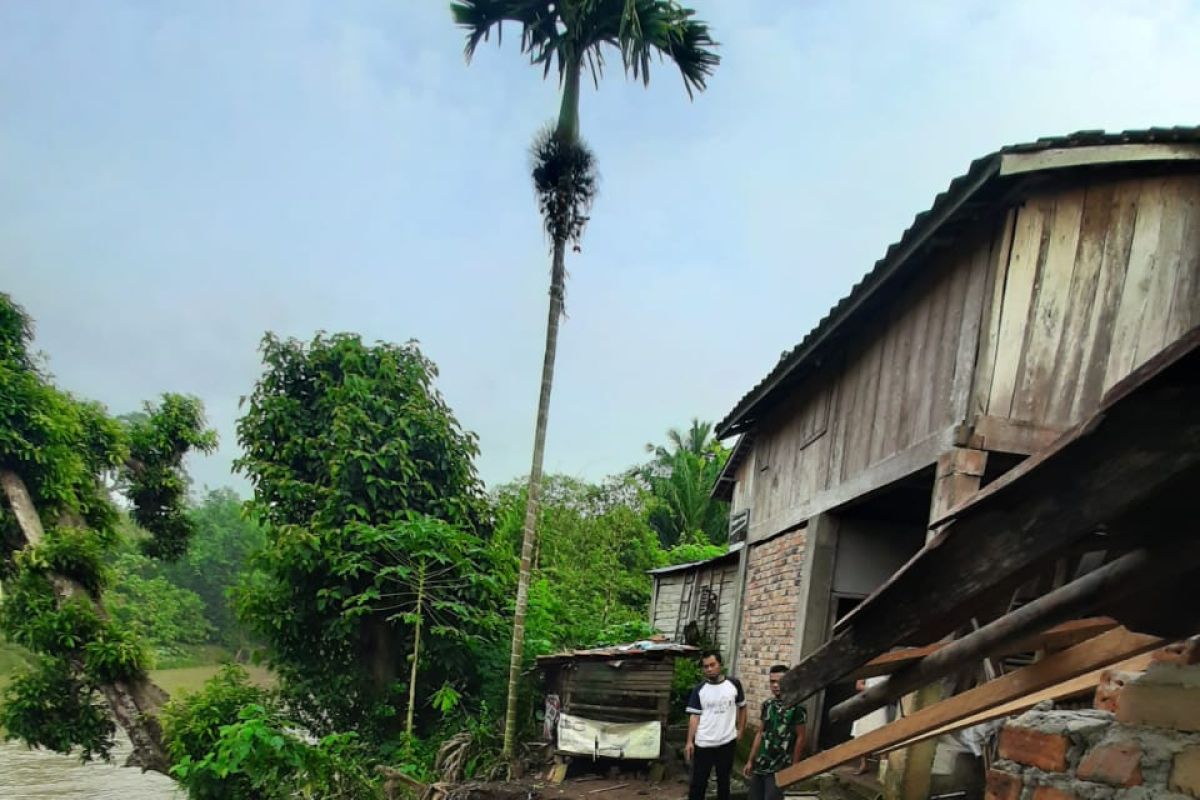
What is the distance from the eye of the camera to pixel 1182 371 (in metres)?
0.91

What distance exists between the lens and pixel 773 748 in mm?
6051

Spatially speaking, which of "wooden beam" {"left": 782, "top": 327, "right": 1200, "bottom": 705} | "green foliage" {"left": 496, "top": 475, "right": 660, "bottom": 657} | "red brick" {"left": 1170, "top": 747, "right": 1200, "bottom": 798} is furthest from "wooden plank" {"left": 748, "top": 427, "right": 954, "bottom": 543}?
"green foliage" {"left": 496, "top": 475, "right": 660, "bottom": 657}

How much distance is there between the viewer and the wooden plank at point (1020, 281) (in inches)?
202

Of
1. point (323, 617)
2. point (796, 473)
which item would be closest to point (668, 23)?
point (796, 473)

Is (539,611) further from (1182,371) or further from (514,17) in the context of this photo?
(1182,371)

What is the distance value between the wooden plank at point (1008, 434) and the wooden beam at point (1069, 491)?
422 centimetres

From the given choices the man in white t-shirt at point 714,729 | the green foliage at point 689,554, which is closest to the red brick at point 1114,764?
the man in white t-shirt at point 714,729

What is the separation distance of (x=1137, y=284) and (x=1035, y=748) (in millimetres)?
4197

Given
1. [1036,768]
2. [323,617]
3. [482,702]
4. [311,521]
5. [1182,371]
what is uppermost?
[1182,371]

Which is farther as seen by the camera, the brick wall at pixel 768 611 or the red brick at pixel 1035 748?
the brick wall at pixel 768 611

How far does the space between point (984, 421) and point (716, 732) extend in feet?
11.7

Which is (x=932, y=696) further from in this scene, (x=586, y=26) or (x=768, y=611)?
(x=586, y=26)

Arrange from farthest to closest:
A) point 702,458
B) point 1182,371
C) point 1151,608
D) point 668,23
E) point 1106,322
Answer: point 702,458
point 668,23
point 1106,322
point 1151,608
point 1182,371

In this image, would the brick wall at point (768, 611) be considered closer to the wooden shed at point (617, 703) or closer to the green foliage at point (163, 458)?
the wooden shed at point (617, 703)
